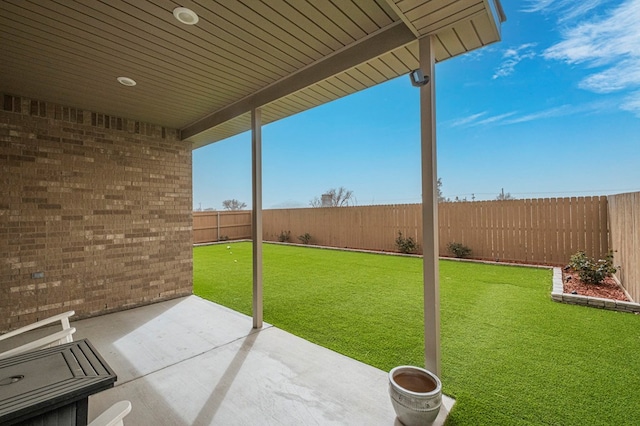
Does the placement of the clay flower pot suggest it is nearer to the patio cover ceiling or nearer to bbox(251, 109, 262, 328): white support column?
bbox(251, 109, 262, 328): white support column

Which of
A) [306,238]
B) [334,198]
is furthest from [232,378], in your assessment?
[334,198]

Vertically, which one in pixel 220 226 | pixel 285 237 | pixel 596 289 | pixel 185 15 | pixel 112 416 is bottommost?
pixel 596 289

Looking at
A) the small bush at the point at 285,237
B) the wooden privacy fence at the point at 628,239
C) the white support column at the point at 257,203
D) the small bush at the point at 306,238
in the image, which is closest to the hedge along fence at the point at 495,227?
the small bush at the point at 306,238

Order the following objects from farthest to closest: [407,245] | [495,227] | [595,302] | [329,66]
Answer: [407,245], [495,227], [595,302], [329,66]

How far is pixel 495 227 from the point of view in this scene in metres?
7.59

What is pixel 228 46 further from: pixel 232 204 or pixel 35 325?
pixel 232 204

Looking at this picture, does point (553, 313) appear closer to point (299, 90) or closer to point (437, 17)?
point (437, 17)

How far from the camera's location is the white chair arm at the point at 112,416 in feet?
3.51

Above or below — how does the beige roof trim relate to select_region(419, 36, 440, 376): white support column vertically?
above

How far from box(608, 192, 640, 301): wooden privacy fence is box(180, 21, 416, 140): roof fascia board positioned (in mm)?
3979

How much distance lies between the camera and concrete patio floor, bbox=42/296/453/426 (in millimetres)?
2033

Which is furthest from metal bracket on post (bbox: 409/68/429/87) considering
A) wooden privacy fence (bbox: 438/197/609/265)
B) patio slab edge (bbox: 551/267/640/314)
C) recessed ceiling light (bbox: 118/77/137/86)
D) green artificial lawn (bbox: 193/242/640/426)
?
wooden privacy fence (bbox: 438/197/609/265)

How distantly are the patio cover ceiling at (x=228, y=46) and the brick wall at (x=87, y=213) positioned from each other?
23.9 inches

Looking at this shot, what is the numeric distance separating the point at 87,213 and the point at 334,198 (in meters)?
15.2
